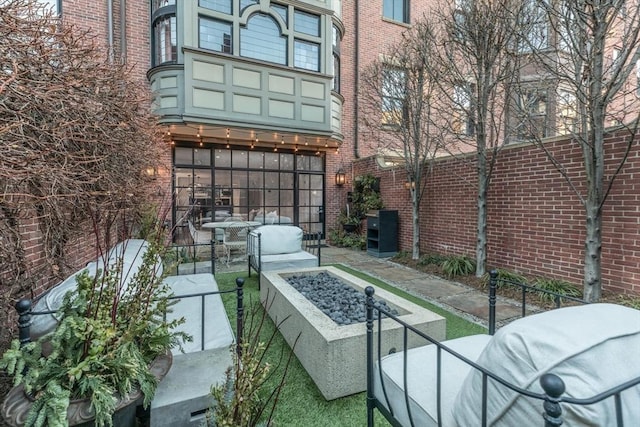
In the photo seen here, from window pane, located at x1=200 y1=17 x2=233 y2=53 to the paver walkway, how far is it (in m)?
5.05

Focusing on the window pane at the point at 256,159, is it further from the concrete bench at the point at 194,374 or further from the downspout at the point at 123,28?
the concrete bench at the point at 194,374

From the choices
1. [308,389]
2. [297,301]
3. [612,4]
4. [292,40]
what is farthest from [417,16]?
[308,389]

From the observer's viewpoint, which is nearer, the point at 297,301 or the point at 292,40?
the point at 297,301

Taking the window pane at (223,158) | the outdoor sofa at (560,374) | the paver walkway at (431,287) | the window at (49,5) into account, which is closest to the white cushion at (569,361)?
the outdoor sofa at (560,374)

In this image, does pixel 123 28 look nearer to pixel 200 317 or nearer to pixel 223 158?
pixel 223 158

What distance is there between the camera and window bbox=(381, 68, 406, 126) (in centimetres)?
694


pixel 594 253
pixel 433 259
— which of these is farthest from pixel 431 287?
pixel 594 253

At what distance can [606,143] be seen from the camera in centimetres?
399

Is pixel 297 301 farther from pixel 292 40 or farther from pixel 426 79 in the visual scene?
pixel 292 40

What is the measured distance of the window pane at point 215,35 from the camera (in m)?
6.96

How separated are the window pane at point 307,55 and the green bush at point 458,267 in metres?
5.90

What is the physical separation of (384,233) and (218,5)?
6.66 m

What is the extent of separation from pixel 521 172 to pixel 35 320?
6.14 m

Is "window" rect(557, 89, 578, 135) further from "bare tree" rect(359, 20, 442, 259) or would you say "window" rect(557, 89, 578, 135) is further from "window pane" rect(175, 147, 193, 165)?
"window pane" rect(175, 147, 193, 165)
